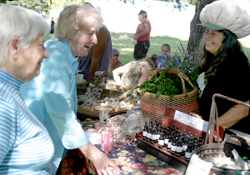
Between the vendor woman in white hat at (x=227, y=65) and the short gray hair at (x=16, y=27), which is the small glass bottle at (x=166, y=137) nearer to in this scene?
the vendor woman in white hat at (x=227, y=65)

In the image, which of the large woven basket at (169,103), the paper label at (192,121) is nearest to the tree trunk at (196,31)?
the large woven basket at (169,103)

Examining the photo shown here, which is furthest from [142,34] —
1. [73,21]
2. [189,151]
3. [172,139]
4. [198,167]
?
[198,167]

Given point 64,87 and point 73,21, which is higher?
point 73,21

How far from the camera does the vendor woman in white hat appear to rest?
5.72ft

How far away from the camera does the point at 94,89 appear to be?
2590 mm

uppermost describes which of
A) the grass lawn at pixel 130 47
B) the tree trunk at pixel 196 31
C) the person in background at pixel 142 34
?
the tree trunk at pixel 196 31

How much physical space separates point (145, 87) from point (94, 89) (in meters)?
0.79

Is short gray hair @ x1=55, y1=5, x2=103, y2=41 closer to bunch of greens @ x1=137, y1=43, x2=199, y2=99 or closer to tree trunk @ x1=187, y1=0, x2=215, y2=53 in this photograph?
bunch of greens @ x1=137, y1=43, x2=199, y2=99

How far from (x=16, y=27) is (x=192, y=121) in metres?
1.13

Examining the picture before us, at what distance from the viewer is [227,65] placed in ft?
5.95

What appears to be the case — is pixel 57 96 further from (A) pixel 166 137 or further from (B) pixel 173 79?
(B) pixel 173 79

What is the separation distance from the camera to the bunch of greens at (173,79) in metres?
1.90

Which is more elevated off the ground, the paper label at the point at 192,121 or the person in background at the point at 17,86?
the person in background at the point at 17,86

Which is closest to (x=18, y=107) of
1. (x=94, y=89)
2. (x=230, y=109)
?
(x=230, y=109)
